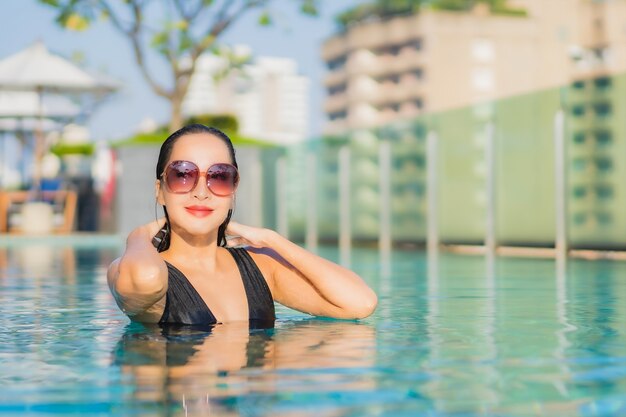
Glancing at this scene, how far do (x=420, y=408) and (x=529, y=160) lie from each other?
12050 mm

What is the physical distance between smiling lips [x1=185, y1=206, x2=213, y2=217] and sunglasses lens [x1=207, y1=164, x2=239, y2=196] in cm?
9

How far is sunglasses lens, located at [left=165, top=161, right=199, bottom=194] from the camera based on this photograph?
14.2ft

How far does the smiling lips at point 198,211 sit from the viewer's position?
439 cm

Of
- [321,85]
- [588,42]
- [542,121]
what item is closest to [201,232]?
[542,121]

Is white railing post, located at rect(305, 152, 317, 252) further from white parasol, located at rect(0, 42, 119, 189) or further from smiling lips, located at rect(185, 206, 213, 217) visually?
smiling lips, located at rect(185, 206, 213, 217)

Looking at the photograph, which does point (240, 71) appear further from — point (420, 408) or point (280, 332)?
point (420, 408)

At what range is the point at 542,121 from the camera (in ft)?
46.4

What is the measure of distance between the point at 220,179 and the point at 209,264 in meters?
0.45

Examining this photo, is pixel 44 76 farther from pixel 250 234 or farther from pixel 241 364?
pixel 241 364

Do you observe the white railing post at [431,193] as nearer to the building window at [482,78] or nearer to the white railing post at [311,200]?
the white railing post at [311,200]

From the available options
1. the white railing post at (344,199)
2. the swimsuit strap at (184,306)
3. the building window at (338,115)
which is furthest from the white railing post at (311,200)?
the building window at (338,115)

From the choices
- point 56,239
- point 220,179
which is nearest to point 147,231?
point 220,179

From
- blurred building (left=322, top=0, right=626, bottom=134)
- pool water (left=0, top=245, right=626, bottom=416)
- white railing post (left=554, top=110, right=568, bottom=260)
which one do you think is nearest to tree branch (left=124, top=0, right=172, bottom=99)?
white railing post (left=554, top=110, right=568, bottom=260)

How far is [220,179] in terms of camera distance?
4340 mm
